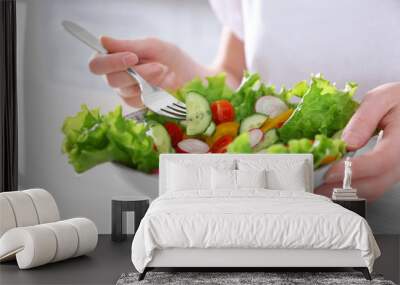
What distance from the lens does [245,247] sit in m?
4.71

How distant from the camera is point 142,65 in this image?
22.5 feet

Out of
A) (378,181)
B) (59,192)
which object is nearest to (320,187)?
(378,181)

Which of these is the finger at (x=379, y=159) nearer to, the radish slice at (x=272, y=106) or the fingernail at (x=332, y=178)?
the fingernail at (x=332, y=178)

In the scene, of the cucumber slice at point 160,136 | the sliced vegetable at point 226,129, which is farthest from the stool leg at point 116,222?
the sliced vegetable at point 226,129

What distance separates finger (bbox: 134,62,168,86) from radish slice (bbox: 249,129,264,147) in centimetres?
103

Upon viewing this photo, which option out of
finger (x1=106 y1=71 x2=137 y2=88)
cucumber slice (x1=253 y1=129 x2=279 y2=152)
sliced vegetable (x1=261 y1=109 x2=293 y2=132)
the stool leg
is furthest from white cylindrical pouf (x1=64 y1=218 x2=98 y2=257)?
sliced vegetable (x1=261 y1=109 x2=293 y2=132)

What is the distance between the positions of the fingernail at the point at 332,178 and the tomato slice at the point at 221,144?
3.30 feet

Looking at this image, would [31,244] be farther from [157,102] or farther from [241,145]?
[241,145]

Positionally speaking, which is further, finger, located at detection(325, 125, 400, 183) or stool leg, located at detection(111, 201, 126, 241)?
finger, located at detection(325, 125, 400, 183)

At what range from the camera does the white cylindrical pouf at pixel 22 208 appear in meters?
5.41

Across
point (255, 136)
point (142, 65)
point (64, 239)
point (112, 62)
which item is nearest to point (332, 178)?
point (255, 136)

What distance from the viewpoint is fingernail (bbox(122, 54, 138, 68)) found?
680cm

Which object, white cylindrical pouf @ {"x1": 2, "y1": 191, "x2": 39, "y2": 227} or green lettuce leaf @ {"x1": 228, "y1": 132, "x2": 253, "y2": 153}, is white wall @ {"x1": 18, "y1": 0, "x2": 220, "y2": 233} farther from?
white cylindrical pouf @ {"x1": 2, "y1": 191, "x2": 39, "y2": 227}

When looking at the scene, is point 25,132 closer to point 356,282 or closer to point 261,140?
point 261,140
